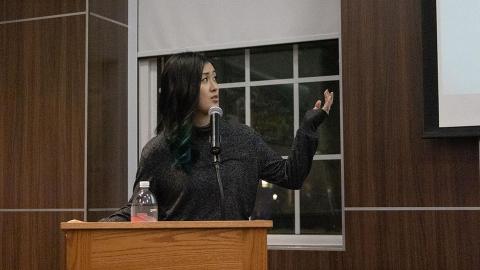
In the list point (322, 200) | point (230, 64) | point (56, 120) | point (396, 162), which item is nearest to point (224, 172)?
point (396, 162)

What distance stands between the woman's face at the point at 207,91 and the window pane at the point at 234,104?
166 cm

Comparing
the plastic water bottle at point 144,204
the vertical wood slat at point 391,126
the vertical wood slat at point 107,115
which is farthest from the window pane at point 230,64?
the plastic water bottle at point 144,204

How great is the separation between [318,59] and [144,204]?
6.64 ft

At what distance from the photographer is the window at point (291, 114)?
4277 mm

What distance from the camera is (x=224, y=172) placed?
279cm

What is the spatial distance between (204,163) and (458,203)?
51.2 inches

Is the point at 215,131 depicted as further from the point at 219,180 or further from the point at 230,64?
the point at 230,64

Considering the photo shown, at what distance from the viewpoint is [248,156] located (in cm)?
286

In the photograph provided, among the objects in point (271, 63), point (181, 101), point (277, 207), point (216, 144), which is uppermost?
point (271, 63)

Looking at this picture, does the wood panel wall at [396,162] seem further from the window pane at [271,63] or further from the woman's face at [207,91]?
the woman's face at [207,91]

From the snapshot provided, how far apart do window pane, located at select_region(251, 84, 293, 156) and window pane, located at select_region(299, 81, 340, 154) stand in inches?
3.5

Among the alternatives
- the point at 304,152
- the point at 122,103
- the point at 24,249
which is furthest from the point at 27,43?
the point at 304,152

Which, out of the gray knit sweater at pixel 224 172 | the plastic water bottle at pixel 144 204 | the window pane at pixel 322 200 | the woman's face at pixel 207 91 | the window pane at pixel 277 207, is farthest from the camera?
the window pane at pixel 277 207

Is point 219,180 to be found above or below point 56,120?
below
